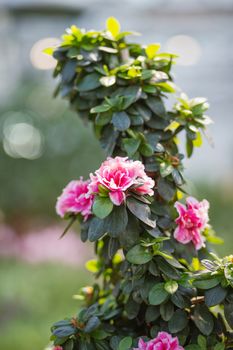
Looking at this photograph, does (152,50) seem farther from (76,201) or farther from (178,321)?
(178,321)

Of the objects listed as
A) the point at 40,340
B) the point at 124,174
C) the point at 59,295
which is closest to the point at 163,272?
the point at 124,174

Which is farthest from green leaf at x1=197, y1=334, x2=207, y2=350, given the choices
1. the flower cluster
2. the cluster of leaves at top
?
the flower cluster

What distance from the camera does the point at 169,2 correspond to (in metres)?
8.19

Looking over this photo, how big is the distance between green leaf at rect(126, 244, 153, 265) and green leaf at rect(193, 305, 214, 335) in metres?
0.18

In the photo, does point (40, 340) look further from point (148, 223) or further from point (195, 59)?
point (195, 59)

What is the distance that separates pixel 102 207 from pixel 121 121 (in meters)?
0.29

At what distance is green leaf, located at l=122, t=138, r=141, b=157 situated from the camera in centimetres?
126

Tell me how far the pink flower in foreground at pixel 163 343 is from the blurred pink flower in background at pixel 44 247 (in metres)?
3.06

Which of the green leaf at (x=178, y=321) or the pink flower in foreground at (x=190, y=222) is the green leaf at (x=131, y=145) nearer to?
the pink flower in foreground at (x=190, y=222)

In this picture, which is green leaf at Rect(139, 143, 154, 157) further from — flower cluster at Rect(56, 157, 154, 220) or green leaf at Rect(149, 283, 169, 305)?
green leaf at Rect(149, 283, 169, 305)

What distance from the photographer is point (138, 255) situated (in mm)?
1141

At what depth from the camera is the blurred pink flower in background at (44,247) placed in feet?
14.1

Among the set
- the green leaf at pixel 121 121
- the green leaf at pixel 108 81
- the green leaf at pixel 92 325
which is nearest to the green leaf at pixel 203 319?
the green leaf at pixel 92 325

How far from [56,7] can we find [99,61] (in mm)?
7363
